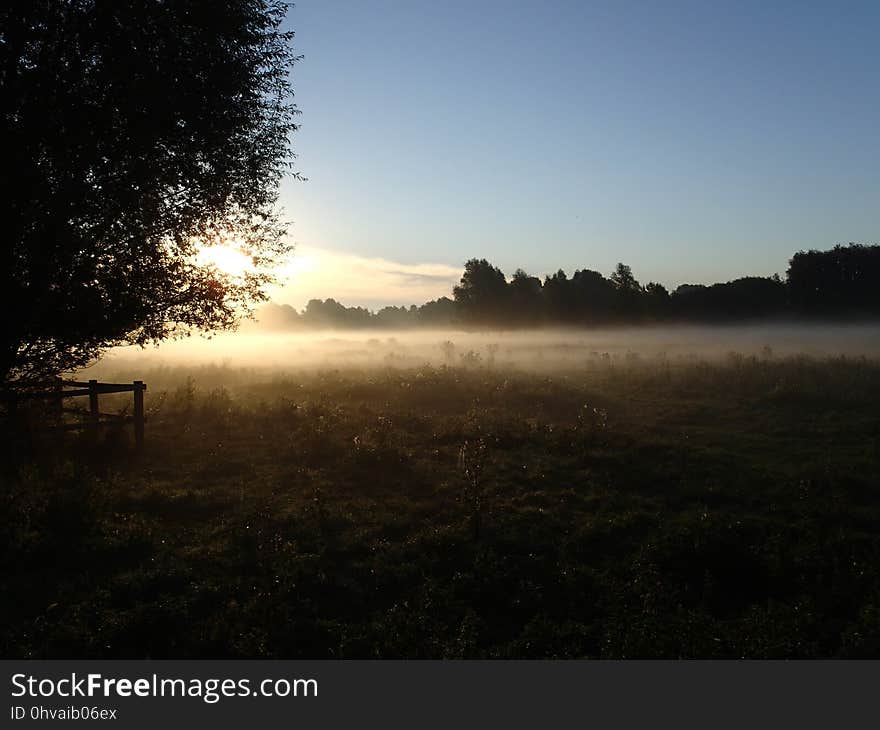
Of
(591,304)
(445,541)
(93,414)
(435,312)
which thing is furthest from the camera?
(435,312)

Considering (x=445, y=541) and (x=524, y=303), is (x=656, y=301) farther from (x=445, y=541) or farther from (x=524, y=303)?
(x=445, y=541)

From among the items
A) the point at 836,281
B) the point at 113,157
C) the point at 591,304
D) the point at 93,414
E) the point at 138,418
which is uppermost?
the point at 836,281

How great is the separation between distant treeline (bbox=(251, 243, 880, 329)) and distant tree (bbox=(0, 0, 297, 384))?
5993cm

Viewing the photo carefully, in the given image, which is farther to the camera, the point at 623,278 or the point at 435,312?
the point at 435,312

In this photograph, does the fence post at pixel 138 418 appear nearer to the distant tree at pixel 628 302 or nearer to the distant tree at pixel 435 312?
the distant tree at pixel 628 302

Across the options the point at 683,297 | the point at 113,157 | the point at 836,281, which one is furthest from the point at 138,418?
the point at 836,281

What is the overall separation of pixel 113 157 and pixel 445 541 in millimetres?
8997

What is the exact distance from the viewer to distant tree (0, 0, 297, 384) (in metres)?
10.1

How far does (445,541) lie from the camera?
363 inches

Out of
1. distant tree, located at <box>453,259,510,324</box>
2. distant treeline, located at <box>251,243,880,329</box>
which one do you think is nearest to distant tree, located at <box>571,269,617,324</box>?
distant treeline, located at <box>251,243,880,329</box>

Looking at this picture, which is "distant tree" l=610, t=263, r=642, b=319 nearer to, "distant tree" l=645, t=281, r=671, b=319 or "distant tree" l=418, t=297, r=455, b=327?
"distant tree" l=645, t=281, r=671, b=319

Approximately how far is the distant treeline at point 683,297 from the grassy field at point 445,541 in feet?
177
